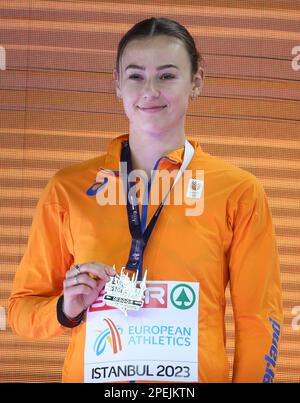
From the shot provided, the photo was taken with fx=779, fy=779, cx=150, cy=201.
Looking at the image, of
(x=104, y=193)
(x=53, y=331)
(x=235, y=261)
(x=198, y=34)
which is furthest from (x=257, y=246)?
(x=198, y=34)

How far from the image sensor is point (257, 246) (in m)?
2.16

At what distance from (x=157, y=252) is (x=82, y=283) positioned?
0.25 metres

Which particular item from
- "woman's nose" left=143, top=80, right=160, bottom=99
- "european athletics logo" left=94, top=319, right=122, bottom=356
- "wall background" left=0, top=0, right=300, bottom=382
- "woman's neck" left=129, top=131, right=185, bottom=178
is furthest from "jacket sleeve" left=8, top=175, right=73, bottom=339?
"wall background" left=0, top=0, right=300, bottom=382

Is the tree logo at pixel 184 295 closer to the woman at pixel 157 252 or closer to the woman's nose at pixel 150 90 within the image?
the woman at pixel 157 252

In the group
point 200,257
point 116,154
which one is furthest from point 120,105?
point 200,257

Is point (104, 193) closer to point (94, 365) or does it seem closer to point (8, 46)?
point (94, 365)

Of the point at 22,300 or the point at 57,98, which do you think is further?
the point at 57,98

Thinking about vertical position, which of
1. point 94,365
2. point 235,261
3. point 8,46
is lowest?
point 94,365

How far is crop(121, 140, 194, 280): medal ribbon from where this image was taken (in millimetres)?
2178

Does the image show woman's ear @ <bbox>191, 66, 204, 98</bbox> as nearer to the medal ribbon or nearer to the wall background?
the medal ribbon

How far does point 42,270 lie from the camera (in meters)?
2.27

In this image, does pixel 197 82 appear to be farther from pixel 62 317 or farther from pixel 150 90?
pixel 62 317

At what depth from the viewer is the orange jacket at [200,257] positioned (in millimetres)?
2154

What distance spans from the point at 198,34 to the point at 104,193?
0.97 meters
